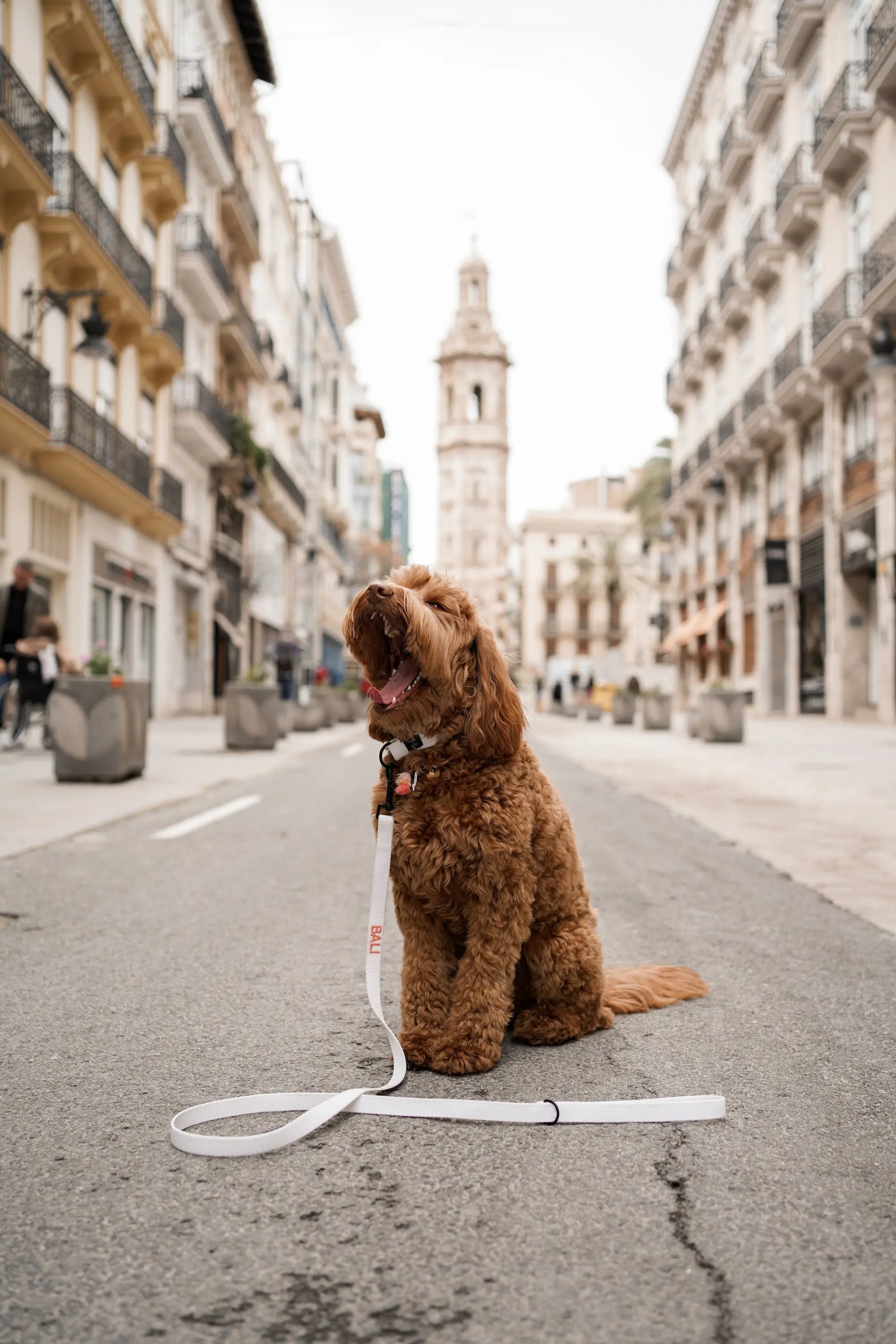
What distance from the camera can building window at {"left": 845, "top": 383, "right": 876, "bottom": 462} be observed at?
2277cm

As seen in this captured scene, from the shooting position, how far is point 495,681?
2.45 metres

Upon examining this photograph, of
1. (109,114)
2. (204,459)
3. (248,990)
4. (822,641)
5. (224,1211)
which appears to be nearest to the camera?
(224,1211)

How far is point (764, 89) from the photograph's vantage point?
2825cm

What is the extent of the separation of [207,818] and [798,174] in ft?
80.0

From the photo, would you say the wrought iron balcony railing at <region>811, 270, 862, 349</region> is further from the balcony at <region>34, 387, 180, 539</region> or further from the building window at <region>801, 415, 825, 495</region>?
the balcony at <region>34, 387, 180, 539</region>

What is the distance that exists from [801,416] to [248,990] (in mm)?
27113

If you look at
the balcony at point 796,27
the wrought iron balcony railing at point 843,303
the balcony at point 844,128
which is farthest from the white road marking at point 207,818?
the balcony at point 796,27

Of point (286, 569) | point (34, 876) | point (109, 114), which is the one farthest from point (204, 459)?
point (34, 876)

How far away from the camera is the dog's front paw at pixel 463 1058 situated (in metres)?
2.42

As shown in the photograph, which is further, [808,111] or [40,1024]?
[808,111]

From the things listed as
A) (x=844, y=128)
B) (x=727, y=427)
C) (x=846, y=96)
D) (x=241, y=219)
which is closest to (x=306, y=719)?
(x=844, y=128)

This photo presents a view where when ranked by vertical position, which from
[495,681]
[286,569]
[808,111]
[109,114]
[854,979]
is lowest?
[854,979]

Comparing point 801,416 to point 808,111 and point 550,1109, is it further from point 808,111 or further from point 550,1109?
point 550,1109

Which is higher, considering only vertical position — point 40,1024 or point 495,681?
point 495,681
